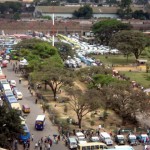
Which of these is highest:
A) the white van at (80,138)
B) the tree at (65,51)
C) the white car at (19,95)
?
the white van at (80,138)

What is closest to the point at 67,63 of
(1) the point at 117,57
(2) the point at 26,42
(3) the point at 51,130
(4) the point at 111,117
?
(2) the point at 26,42

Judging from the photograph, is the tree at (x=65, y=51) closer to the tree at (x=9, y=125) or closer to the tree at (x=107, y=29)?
the tree at (x=107, y=29)

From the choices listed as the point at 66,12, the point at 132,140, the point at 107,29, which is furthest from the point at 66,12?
the point at 132,140

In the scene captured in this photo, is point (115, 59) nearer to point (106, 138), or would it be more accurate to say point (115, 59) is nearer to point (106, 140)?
point (106, 138)

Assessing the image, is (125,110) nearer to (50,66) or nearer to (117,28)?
(50,66)

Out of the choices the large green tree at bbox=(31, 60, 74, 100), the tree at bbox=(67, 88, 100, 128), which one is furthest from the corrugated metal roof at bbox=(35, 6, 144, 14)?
the tree at bbox=(67, 88, 100, 128)

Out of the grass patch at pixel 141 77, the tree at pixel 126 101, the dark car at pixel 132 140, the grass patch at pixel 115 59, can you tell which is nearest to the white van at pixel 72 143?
the dark car at pixel 132 140
